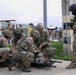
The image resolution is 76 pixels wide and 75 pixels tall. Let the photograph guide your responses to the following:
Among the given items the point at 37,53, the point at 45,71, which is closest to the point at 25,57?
the point at 45,71

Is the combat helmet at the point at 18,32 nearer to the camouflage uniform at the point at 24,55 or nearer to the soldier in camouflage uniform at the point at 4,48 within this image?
the soldier in camouflage uniform at the point at 4,48

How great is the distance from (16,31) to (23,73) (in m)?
1.31

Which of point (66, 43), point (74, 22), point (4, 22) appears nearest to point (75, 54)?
point (74, 22)

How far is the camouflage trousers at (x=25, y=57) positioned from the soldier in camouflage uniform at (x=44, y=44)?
629mm

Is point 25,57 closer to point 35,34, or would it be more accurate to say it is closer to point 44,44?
point 35,34

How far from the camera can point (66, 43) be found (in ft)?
38.4

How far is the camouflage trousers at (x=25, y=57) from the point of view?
639cm

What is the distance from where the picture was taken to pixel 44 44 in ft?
23.7

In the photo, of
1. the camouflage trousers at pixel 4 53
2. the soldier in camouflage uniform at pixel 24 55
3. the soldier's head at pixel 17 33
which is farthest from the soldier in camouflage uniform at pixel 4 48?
the soldier in camouflage uniform at pixel 24 55

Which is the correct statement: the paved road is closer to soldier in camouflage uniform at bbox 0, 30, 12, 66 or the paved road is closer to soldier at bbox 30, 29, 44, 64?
soldier at bbox 30, 29, 44, 64

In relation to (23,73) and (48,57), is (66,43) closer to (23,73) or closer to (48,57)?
(48,57)

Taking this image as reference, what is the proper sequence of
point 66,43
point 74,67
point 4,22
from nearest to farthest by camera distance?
point 74,67
point 66,43
point 4,22

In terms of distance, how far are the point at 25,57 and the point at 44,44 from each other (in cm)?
102

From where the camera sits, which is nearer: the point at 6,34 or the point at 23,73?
the point at 23,73
